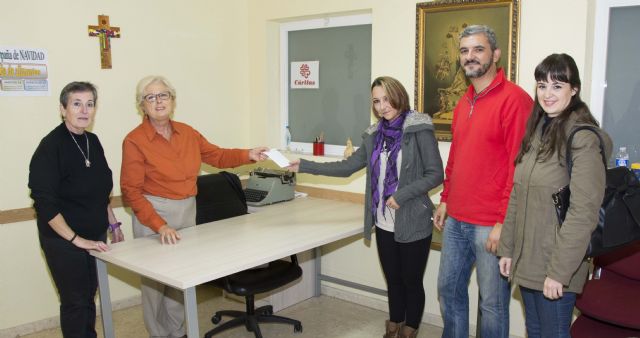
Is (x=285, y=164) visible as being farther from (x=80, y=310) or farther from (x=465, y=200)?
(x=80, y=310)

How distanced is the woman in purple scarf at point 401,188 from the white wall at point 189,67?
0.59 meters

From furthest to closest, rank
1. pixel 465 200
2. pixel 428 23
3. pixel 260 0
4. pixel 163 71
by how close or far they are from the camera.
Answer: pixel 260 0, pixel 163 71, pixel 428 23, pixel 465 200

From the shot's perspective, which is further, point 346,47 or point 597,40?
point 346,47

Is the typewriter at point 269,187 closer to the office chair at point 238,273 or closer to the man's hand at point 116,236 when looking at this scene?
the office chair at point 238,273

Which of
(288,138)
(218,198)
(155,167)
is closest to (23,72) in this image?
(155,167)

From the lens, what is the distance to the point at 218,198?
3297 mm

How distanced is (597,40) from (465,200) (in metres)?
1.21

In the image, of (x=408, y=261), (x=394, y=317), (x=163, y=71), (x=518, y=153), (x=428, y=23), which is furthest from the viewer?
(x=163, y=71)

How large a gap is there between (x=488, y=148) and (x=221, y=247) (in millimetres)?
1292

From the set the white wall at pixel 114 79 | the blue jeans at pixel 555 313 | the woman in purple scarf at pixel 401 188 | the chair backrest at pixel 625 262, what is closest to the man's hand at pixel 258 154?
the woman in purple scarf at pixel 401 188

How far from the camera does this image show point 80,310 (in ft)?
8.52

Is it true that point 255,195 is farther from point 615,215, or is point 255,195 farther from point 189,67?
point 615,215

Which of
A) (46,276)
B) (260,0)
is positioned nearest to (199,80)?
(260,0)

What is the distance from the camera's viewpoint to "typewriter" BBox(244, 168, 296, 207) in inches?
141
